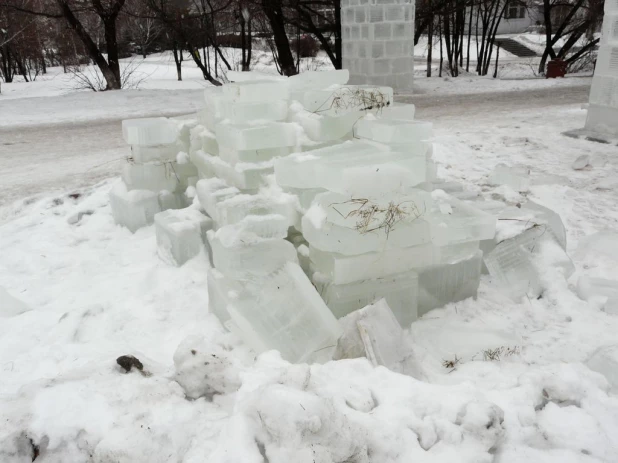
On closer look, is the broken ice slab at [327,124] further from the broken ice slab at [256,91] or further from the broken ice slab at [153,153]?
the broken ice slab at [153,153]

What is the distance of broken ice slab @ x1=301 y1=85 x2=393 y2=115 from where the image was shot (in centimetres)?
364

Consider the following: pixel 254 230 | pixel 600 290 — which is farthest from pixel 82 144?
pixel 600 290

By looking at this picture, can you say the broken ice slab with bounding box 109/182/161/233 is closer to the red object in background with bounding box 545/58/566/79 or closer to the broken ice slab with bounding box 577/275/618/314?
the broken ice slab with bounding box 577/275/618/314

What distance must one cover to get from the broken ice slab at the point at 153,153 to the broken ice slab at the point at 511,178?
3.02 metres

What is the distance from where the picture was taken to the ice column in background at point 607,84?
6.68 m

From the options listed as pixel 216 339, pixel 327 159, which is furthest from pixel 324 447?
pixel 327 159

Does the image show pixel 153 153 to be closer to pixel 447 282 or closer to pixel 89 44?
pixel 447 282

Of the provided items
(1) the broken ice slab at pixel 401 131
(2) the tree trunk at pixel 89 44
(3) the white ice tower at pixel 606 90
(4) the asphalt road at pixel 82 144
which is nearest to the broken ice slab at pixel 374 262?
(1) the broken ice slab at pixel 401 131

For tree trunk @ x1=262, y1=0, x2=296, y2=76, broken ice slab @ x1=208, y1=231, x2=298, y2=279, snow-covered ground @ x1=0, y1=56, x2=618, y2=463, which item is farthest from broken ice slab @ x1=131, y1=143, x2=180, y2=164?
tree trunk @ x1=262, y1=0, x2=296, y2=76

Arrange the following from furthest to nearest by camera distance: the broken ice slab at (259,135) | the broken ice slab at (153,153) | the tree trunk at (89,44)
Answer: the tree trunk at (89,44) → the broken ice slab at (153,153) → the broken ice slab at (259,135)

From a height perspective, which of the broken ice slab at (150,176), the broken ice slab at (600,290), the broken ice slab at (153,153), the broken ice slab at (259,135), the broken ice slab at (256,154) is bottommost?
the broken ice slab at (600,290)

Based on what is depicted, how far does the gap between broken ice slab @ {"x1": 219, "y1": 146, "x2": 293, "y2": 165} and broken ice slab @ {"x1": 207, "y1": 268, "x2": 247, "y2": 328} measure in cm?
86

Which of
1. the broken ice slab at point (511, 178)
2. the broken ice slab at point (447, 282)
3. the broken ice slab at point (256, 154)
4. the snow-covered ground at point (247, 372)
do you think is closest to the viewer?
the snow-covered ground at point (247, 372)

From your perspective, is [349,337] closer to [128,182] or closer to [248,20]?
[128,182]
